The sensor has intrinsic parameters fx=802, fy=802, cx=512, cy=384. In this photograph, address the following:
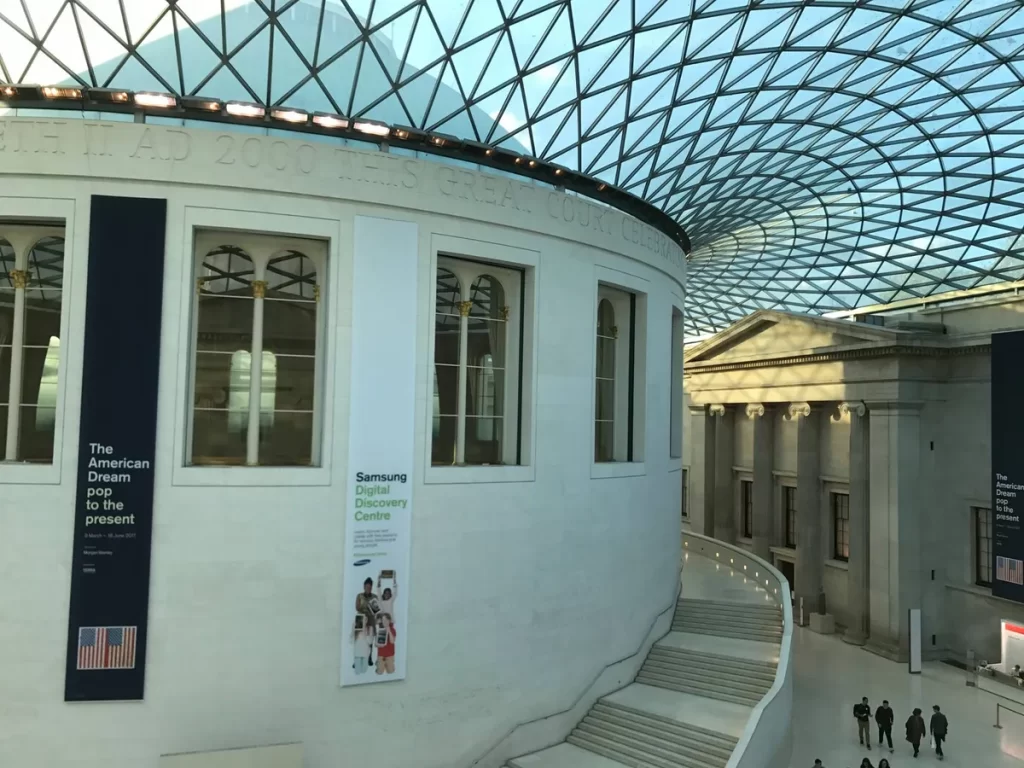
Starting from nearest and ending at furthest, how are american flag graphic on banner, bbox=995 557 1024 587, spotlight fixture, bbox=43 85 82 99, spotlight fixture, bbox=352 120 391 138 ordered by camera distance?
1. spotlight fixture, bbox=43 85 82 99
2. spotlight fixture, bbox=352 120 391 138
3. american flag graphic on banner, bbox=995 557 1024 587

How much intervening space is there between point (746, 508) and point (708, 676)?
26.8 metres

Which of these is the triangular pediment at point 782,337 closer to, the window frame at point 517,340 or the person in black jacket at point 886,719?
the person in black jacket at point 886,719

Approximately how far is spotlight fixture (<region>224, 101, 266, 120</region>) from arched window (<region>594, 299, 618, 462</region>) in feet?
35.0

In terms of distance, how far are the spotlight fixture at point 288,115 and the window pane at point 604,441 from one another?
11690mm

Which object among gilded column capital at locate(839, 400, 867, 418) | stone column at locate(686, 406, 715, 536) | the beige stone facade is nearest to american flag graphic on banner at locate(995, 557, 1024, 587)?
the beige stone facade

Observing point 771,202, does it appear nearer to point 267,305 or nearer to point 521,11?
point 521,11

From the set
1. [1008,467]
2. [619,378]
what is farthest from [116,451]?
[1008,467]

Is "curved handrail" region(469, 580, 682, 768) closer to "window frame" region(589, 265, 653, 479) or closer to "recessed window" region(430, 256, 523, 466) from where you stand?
"window frame" region(589, 265, 653, 479)

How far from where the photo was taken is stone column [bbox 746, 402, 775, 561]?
44250 mm

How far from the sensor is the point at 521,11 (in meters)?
21.0

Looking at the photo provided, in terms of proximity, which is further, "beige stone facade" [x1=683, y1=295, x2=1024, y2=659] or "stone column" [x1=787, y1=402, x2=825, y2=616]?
"stone column" [x1=787, y1=402, x2=825, y2=616]

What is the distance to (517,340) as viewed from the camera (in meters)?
20.4

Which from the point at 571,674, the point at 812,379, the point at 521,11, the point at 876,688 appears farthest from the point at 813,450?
the point at 521,11

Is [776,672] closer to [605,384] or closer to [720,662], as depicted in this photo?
[720,662]
